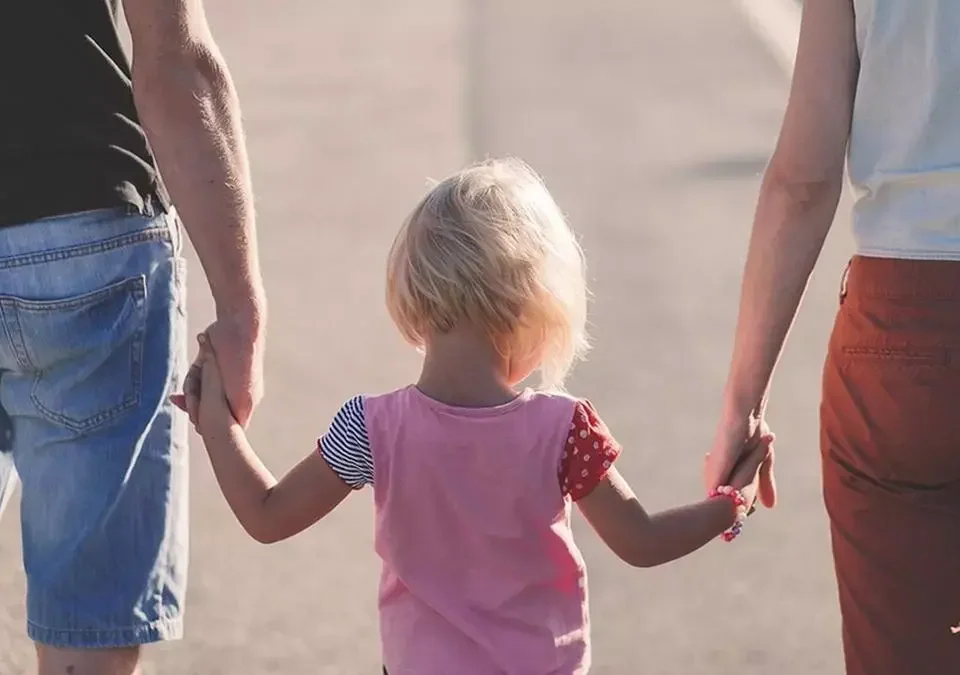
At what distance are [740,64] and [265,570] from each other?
22.0 ft

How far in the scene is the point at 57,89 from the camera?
2.56 metres

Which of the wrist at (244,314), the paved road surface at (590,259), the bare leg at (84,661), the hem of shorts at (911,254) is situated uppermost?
the hem of shorts at (911,254)

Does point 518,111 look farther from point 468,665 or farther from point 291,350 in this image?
point 468,665

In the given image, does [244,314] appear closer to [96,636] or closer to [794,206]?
[96,636]

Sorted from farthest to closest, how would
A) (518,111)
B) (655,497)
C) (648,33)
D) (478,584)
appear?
(648,33) → (518,111) → (655,497) → (478,584)

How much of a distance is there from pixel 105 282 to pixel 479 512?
0.69 metres

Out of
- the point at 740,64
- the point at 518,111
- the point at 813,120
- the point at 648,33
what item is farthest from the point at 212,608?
the point at 648,33

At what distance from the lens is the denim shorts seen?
8.51 feet

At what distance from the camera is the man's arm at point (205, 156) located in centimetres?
253

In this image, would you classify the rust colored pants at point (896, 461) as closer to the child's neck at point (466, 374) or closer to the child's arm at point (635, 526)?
the child's arm at point (635, 526)

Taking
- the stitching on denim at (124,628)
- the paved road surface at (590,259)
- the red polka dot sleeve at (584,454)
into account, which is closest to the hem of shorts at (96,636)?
the stitching on denim at (124,628)

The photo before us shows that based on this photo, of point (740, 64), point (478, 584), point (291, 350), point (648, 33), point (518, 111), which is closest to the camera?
point (478, 584)

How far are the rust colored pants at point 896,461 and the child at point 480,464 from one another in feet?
1.01

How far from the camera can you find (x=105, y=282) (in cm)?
261
